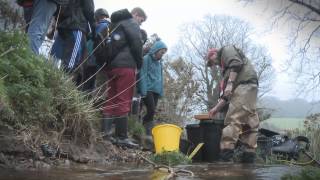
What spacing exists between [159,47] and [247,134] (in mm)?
2308

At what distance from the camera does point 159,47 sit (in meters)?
8.84

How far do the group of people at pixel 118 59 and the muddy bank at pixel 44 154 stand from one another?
939mm

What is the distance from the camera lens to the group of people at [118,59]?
6223 millimetres

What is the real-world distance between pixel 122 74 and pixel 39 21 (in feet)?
4.86

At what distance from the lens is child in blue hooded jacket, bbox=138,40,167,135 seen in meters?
8.87

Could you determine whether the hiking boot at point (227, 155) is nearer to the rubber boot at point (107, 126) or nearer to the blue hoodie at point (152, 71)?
the rubber boot at point (107, 126)

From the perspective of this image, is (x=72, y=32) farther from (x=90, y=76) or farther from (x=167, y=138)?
(x=167, y=138)

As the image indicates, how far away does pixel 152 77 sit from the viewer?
8.91 m

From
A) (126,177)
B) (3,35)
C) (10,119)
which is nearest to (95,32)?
(3,35)

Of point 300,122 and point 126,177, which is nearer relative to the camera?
point 126,177

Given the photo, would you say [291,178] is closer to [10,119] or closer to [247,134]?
[10,119]

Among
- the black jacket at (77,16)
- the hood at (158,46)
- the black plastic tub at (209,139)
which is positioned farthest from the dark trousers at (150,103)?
the black jacket at (77,16)

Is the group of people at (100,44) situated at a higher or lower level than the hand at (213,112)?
higher

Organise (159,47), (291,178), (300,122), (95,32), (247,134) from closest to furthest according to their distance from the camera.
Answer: (291,178)
(95,32)
(247,134)
(159,47)
(300,122)
